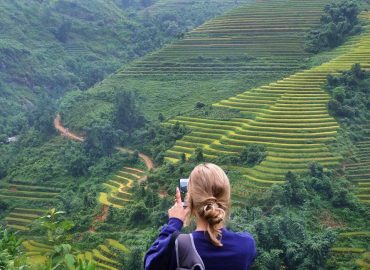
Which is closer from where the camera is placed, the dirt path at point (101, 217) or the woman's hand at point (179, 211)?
the woman's hand at point (179, 211)

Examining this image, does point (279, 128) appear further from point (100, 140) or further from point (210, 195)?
point (210, 195)

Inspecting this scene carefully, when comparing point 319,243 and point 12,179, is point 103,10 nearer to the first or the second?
point 12,179

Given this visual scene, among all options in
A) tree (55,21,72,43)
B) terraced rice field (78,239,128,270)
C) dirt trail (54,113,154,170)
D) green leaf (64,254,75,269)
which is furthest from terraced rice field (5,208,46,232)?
tree (55,21,72,43)

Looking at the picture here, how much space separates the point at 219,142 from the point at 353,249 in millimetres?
8512

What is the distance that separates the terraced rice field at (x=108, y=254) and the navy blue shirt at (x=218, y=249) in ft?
48.6

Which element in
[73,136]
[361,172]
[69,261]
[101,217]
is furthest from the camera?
[73,136]

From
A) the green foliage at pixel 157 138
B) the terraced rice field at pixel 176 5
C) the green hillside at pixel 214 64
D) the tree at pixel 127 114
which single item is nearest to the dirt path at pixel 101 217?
the green foliage at pixel 157 138

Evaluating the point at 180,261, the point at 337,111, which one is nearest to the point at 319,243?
the point at 337,111

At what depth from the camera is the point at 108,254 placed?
17.8m

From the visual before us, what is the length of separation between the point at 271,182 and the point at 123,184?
8.01m

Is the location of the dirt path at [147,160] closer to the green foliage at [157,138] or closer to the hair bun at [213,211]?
the green foliage at [157,138]

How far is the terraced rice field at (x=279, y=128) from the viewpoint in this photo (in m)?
20.2

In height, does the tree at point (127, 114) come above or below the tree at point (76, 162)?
above

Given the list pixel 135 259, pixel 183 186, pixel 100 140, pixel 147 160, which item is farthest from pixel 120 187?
pixel 183 186
